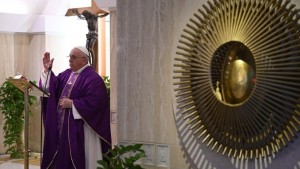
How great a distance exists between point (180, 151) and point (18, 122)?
6.38m

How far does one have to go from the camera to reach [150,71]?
3.38 m

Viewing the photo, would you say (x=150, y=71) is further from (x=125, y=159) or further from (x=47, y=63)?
(x=47, y=63)

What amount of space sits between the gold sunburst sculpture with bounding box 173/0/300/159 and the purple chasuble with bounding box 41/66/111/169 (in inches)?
61.1

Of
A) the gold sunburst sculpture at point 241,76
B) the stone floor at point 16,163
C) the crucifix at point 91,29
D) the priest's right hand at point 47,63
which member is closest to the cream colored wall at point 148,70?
the gold sunburst sculpture at point 241,76

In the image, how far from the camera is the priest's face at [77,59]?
15.8ft

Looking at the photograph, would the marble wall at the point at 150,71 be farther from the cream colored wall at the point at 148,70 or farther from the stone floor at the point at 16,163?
the stone floor at the point at 16,163

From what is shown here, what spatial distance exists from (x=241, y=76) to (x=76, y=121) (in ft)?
7.11

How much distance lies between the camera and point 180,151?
3.24 metres

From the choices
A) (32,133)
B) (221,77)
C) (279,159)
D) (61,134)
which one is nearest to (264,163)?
(279,159)

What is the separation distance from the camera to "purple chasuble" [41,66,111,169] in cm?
459

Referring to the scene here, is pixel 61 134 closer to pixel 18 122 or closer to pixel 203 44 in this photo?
pixel 203 44

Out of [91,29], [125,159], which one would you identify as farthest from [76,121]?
[91,29]

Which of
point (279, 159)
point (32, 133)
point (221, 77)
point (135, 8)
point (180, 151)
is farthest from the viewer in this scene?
point (32, 133)

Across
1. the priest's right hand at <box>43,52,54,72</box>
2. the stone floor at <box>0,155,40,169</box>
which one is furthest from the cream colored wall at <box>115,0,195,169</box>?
the stone floor at <box>0,155,40,169</box>
